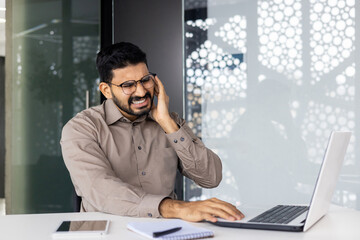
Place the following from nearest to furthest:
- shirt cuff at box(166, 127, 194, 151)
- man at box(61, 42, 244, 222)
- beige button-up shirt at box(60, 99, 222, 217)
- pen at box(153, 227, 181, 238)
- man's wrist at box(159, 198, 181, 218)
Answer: pen at box(153, 227, 181, 238) → man's wrist at box(159, 198, 181, 218) → beige button-up shirt at box(60, 99, 222, 217) → man at box(61, 42, 244, 222) → shirt cuff at box(166, 127, 194, 151)

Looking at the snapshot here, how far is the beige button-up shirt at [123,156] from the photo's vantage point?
6.28 feet

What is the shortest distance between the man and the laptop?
1.93 ft

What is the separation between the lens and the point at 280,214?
165 centimetres

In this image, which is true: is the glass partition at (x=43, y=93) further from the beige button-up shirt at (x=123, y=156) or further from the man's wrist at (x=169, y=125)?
the man's wrist at (x=169, y=125)

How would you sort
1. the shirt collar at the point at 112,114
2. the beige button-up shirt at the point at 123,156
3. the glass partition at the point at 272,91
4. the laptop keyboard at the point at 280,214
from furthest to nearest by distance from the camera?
1. the glass partition at the point at 272,91
2. the shirt collar at the point at 112,114
3. the beige button-up shirt at the point at 123,156
4. the laptop keyboard at the point at 280,214

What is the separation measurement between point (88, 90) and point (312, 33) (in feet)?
6.29

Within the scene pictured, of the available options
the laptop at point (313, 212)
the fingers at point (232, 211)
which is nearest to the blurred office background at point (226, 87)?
the laptop at point (313, 212)

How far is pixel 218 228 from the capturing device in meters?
1.51

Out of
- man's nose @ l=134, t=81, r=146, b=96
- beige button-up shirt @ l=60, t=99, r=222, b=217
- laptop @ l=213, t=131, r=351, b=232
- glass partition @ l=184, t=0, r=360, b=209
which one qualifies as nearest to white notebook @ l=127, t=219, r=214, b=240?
laptop @ l=213, t=131, r=351, b=232

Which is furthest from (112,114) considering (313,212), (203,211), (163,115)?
(313,212)

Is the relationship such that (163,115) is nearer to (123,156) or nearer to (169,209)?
(123,156)

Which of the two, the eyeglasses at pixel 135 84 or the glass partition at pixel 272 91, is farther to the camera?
the glass partition at pixel 272 91

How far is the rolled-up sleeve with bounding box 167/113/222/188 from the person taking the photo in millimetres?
2150

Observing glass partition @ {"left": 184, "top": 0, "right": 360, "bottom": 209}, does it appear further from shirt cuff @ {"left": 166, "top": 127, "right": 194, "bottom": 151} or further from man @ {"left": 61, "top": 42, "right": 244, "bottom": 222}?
shirt cuff @ {"left": 166, "top": 127, "right": 194, "bottom": 151}
